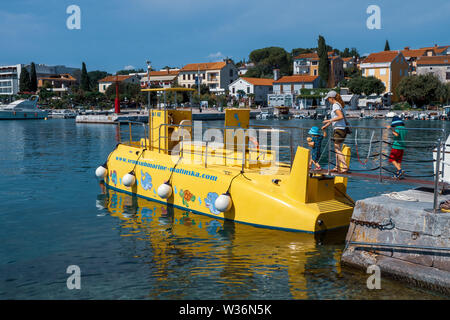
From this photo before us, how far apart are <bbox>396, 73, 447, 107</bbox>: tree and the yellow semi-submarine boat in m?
78.0

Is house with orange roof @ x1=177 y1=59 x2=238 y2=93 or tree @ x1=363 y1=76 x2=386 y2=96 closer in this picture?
tree @ x1=363 y1=76 x2=386 y2=96

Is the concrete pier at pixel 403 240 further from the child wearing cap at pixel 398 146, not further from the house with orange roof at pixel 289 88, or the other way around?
the house with orange roof at pixel 289 88

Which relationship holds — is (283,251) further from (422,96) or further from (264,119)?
(422,96)

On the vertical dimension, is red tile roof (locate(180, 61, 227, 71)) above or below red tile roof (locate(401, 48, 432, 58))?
below

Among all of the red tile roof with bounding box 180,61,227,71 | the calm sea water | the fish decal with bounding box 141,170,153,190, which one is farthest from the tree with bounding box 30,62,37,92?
the fish decal with bounding box 141,170,153,190

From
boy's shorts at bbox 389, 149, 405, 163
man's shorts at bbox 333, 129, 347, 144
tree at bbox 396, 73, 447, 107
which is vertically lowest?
boy's shorts at bbox 389, 149, 405, 163

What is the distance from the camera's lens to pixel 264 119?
82.8m

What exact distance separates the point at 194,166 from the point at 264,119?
7089 cm

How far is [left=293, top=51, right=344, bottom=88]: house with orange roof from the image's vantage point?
352 ft

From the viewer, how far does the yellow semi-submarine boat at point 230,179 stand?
10.5 metres

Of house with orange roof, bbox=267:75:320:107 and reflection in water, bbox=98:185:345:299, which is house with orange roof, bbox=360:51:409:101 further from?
reflection in water, bbox=98:185:345:299

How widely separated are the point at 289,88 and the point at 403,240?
97.4 m

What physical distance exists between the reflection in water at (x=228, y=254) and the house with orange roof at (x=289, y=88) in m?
89.9

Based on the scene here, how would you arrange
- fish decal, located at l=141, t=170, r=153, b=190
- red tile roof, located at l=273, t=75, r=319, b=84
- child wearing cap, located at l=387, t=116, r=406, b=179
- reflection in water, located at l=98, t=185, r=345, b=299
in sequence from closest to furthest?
1. reflection in water, located at l=98, t=185, r=345, b=299
2. child wearing cap, located at l=387, t=116, r=406, b=179
3. fish decal, located at l=141, t=170, r=153, b=190
4. red tile roof, located at l=273, t=75, r=319, b=84
